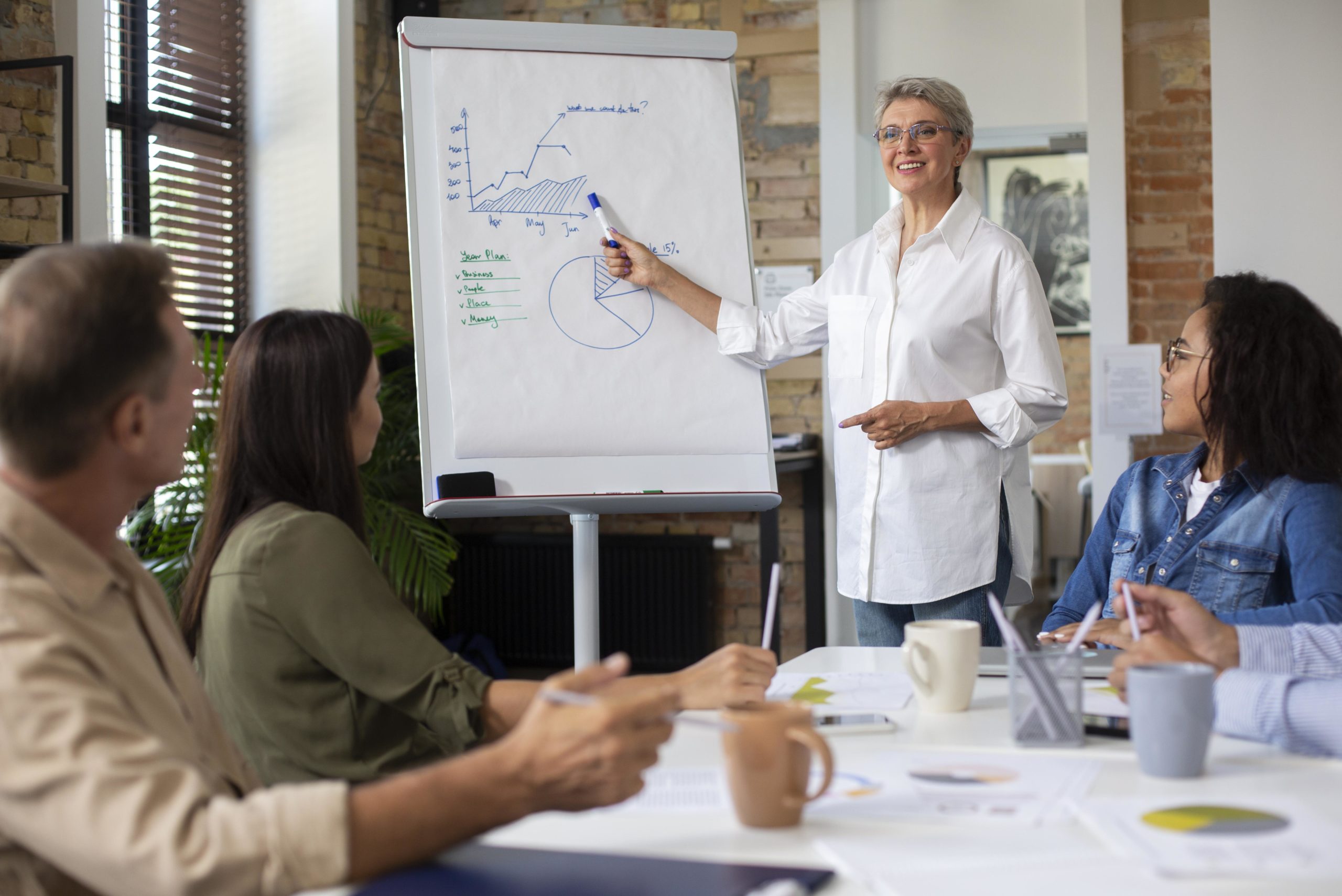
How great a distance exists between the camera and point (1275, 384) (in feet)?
5.62

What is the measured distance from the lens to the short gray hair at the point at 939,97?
7.76ft

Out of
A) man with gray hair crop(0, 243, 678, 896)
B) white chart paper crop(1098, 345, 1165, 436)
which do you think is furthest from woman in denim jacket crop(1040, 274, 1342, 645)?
white chart paper crop(1098, 345, 1165, 436)

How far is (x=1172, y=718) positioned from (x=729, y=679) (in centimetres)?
46

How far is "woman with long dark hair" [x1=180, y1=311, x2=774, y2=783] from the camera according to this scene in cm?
134

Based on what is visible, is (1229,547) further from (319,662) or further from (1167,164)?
(1167,164)

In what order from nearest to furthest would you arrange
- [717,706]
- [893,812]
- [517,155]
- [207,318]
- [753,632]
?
[893,812], [717,706], [517,155], [207,318], [753,632]

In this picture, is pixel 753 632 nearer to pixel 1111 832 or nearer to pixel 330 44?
pixel 330 44

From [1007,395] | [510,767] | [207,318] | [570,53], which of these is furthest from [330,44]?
[510,767]

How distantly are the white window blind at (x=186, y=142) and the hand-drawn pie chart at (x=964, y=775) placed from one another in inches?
124

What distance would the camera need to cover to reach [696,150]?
251 centimetres

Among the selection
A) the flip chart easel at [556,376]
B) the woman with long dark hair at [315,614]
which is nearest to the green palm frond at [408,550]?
the flip chart easel at [556,376]

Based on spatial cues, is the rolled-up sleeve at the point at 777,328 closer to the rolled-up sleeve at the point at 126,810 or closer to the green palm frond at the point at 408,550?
the green palm frond at the point at 408,550

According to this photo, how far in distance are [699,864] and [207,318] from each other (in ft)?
11.9

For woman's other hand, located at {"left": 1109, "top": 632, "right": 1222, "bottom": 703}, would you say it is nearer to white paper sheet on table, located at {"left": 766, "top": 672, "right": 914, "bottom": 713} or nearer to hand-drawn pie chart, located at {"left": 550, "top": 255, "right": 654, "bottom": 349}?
white paper sheet on table, located at {"left": 766, "top": 672, "right": 914, "bottom": 713}
